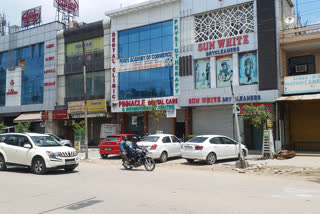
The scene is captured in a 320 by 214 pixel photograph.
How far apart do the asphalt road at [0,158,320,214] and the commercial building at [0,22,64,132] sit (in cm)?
2508

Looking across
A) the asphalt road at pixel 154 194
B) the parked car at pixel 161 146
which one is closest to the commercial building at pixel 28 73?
the parked car at pixel 161 146

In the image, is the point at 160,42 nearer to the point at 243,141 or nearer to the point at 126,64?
the point at 126,64

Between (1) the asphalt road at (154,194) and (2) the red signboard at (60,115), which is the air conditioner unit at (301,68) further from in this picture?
(2) the red signboard at (60,115)

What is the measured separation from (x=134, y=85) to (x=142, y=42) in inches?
161

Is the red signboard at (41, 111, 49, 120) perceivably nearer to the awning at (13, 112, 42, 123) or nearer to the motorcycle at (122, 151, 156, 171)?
the awning at (13, 112, 42, 123)

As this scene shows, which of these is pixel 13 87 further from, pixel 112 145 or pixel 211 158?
pixel 211 158

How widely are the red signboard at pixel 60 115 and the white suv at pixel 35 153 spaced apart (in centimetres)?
1923

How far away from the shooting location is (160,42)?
27.3 m

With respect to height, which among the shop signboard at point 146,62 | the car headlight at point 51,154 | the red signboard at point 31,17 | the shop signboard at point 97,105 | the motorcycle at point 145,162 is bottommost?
the motorcycle at point 145,162

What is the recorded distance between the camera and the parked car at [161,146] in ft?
54.2

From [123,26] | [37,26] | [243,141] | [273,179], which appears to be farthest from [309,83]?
[37,26]

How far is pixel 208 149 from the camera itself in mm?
15648

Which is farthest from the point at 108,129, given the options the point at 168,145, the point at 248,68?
the point at 248,68

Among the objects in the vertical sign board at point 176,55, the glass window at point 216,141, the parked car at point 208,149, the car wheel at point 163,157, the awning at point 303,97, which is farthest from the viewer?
the vertical sign board at point 176,55
